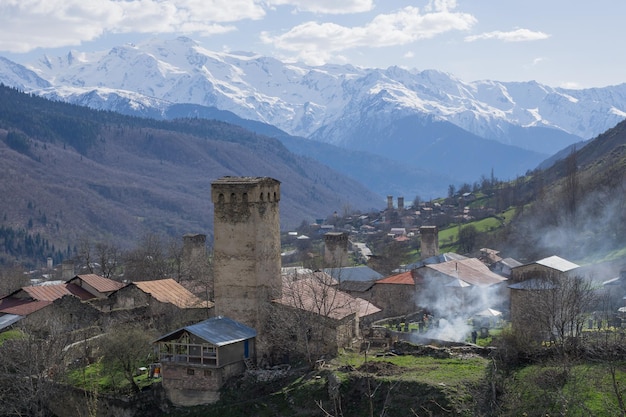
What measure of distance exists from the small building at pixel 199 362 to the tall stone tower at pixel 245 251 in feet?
6.38

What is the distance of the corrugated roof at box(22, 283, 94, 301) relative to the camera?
174ft

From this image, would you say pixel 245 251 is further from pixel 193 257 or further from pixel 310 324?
pixel 193 257

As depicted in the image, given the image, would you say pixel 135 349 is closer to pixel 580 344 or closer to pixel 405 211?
pixel 580 344

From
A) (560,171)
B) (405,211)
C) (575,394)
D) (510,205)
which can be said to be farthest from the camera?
(405,211)

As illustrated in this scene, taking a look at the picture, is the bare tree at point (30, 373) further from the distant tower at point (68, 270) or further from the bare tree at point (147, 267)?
the distant tower at point (68, 270)

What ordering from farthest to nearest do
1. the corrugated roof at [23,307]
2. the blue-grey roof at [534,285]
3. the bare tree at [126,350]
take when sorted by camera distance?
the corrugated roof at [23,307] → the blue-grey roof at [534,285] → the bare tree at [126,350]

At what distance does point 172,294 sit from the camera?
5184 centimetres

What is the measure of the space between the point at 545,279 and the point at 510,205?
8175 cm

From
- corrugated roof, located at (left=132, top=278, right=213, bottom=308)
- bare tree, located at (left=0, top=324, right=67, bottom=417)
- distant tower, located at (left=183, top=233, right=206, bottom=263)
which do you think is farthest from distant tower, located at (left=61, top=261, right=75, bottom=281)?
bare tree, located at (left=0, top=324, right=67, bottom=417)

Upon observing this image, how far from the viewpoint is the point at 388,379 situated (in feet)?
104

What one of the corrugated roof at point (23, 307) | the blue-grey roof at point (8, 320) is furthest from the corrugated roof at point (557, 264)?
the blue-grey roof at point (8, 320)

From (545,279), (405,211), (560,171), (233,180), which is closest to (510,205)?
(560,171)

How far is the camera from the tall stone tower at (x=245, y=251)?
127 feet

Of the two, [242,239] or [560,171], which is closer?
[242,239]
